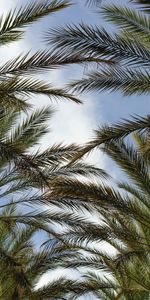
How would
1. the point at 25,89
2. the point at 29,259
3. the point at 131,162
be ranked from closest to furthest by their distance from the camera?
the point at 25,89 → the point at 131,162 → the point at 29,259

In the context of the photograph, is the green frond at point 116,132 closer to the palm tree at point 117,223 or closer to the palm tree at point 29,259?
the palm tree at point 117,223

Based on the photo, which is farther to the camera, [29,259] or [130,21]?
[29,259]

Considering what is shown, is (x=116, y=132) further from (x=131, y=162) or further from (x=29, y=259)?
(x=29, y=259)

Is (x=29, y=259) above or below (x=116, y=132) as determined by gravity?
below

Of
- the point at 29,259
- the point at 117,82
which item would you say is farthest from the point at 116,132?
the point at 29,259

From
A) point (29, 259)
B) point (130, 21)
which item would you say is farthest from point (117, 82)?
point (29, 259)

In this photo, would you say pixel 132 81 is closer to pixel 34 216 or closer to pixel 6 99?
pixel 6 99

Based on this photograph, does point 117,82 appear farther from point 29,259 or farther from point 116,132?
point 29,259

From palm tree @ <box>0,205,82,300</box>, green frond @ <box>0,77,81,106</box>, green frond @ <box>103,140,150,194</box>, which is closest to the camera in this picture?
green frond @ <box>0,77,81,106</box>

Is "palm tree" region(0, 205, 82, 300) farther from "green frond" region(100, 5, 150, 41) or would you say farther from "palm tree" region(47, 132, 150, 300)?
"green frond" region(100, 5, 150, 41)

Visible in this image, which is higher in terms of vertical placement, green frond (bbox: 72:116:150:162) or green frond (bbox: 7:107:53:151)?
green frond (bbox: 72:116:150:162)

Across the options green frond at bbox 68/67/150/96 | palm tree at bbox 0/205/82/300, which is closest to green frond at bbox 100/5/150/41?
green frond at bbox 68/67/150/96

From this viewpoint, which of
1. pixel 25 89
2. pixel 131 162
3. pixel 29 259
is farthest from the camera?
pixel 29 259

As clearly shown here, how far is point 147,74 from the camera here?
8.01m
